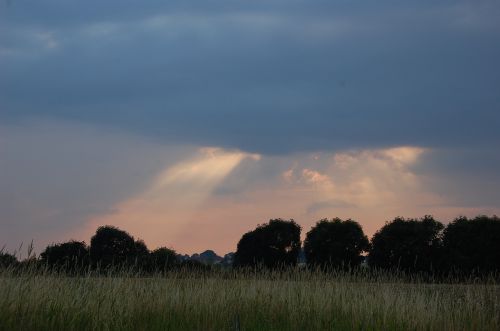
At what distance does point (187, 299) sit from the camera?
58.2ft

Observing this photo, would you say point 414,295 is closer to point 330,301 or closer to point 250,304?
point 330,301

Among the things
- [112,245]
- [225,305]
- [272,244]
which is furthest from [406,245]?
[225,305]

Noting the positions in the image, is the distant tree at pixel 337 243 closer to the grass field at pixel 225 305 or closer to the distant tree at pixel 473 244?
the distant tree at pixel 473 244

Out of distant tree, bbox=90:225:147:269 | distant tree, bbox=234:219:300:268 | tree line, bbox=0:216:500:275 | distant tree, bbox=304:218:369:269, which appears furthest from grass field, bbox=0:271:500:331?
distant tree, bbox=234:219:300:268

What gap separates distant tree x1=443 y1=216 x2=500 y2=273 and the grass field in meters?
26.6

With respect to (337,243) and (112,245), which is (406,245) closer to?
(337,243)

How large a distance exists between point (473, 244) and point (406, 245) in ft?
16.3

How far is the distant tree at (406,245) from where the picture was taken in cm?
4750

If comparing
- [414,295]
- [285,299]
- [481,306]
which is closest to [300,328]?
[285,299]

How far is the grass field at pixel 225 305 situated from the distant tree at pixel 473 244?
1049 inches

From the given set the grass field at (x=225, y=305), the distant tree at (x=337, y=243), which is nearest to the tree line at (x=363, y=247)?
the distant tree at (x=337, y=243)

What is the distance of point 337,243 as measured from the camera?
51281mm

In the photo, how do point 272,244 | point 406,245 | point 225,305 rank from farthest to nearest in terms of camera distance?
point 272,244 → point 406,245 → point 225,305

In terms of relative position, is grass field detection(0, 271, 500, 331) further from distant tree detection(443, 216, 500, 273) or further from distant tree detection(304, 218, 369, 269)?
distant tree detection(304, 218, 369, 269)
